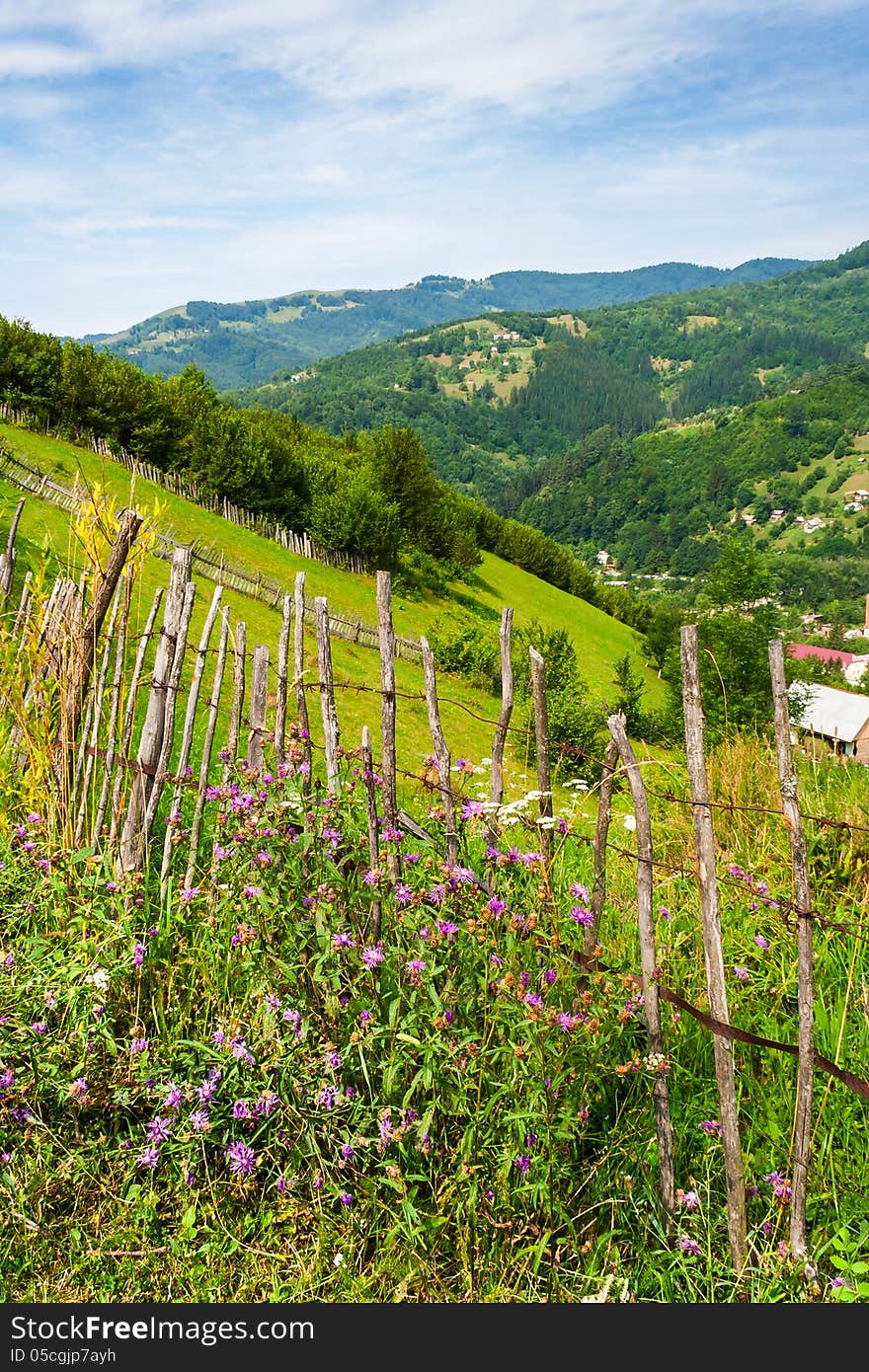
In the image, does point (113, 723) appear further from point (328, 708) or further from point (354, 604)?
point (354, 604)

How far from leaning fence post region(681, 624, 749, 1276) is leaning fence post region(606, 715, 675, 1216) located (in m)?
0.18

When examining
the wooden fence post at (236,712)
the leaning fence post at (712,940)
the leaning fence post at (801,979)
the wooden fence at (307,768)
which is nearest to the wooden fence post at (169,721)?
the wooden fence at (307,768)

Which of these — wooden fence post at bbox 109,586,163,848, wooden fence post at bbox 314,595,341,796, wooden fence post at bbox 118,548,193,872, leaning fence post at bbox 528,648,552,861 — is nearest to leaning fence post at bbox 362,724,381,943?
wooden fence post at bbox 314,595,341,796

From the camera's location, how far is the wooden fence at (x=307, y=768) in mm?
2555

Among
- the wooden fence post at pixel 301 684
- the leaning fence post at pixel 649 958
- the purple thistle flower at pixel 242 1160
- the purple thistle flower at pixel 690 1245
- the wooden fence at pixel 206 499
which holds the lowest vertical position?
the purple thistle flower at pixel 690 1245

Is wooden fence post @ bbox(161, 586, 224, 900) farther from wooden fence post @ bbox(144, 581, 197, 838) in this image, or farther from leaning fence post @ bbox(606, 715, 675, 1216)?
leaning fence post @ bbox(606, 715, 675, 1216)

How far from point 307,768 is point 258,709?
3.52 ft

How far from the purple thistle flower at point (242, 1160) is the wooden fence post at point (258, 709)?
194 cm

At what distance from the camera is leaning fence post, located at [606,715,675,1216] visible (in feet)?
8.81

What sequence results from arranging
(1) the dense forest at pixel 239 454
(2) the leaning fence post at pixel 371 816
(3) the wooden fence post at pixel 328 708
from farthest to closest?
(1) the dense forest at pixel 239 454
(3) the wooden fence post at pixel 328 708
(2) the leaning fence post at pixel 371 816

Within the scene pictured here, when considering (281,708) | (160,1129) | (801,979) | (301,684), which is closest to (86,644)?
(281,708)

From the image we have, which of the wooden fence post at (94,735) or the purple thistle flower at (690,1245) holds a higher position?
the wooden fence post at (94,735)

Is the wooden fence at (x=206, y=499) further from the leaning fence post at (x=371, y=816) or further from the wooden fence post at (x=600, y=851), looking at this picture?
the wooden fence post at (x=600, y=851)

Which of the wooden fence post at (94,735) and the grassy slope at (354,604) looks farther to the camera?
the grassy slope at (354,604)
